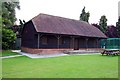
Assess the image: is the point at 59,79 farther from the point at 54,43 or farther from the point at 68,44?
the point at 68,44

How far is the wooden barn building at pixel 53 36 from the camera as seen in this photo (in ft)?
72.4

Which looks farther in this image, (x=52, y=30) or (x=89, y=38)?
(x=89, y=38)

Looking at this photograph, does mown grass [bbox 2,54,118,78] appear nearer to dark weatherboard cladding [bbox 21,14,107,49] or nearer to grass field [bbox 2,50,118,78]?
grass field [bbox 2,50,118,78]

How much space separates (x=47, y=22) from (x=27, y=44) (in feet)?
14.9

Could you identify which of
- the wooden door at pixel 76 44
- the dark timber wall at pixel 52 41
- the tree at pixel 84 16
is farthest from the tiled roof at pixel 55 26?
the tree at pixel 84 16

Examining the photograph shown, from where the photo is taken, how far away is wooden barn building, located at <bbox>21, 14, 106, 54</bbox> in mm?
A: 22062

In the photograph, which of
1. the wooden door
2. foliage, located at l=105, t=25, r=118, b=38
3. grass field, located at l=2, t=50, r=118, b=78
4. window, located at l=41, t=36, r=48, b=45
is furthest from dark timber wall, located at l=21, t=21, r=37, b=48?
foliage, located at l=105, t=25, r=118, b=38

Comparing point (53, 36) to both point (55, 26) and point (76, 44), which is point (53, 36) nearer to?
point (55, 26)

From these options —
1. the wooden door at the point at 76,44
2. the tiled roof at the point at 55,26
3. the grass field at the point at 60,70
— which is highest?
the tiled roof at the point at 55,26

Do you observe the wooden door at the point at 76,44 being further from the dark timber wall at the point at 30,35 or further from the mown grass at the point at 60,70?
the mown grass at the point at 60,70

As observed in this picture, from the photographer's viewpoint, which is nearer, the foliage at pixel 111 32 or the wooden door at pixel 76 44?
the wooden door at pixel 76 44

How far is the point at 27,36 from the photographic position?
2541 centimetres

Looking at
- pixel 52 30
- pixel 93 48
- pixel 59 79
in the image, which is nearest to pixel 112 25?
pixel 93 48

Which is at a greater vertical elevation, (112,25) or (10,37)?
(112,25)
